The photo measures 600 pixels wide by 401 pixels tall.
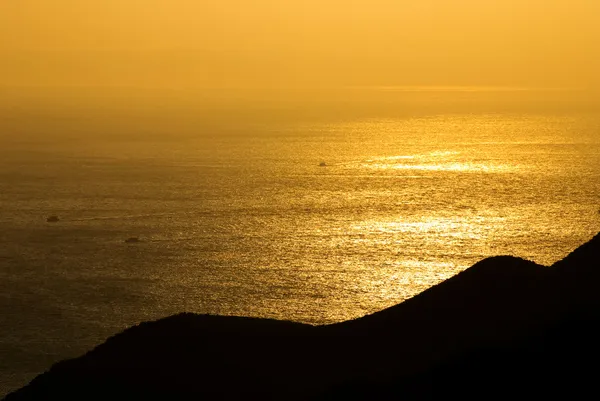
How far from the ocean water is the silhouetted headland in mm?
31833

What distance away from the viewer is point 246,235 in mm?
105562

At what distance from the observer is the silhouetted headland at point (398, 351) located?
2689cm

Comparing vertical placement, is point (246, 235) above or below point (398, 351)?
below

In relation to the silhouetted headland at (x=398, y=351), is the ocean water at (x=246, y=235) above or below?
below

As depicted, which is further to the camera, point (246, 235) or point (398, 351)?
point (246, 235)

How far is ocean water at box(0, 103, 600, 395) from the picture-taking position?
3056 inches

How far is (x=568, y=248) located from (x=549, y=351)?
7498 centimetres

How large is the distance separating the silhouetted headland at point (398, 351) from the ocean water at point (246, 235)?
31.8 meters

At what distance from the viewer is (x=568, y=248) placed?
98938 mm

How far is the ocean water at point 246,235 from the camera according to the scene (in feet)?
255

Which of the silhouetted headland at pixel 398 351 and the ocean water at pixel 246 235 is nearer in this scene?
the silhouetted headland at pixel 398 351

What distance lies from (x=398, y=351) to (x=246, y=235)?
7509 centimetres

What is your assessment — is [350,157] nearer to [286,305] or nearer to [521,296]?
[286,305]

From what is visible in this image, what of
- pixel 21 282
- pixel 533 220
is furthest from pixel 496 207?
pixel 21 282
